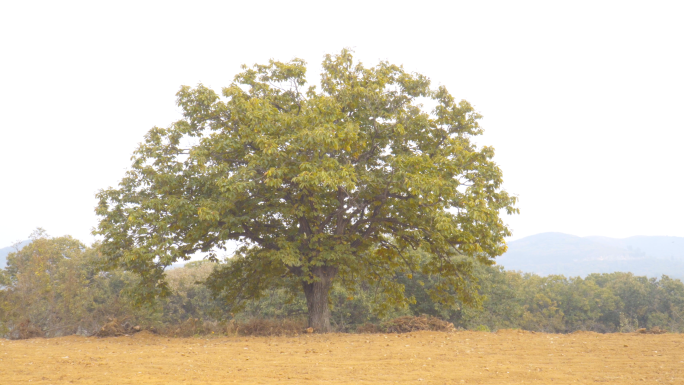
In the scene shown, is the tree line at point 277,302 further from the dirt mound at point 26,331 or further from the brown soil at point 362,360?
the brown soil at point 362,360

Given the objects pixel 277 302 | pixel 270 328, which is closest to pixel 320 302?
pixel 270 328

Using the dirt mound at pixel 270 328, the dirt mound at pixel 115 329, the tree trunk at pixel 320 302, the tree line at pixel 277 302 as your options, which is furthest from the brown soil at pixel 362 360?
the tree line at pixel 277 302

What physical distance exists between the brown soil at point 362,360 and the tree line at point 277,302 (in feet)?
9.84

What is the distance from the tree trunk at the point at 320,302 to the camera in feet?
45.2

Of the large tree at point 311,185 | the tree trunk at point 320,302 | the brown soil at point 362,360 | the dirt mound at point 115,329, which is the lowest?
the brown soil at point 362,360

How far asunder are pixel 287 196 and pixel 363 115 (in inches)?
130

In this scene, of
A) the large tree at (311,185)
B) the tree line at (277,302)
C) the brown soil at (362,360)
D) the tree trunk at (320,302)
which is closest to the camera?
the brown soil at (362,360)

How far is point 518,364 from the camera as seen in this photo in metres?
7.86

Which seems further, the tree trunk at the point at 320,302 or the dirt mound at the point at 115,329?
the tree trunk at the point at 320,302

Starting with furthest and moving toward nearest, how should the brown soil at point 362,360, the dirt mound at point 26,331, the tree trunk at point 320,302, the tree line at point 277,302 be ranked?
1. the tree line at point 277,302
2. the tree trunk at point 320,302
3. the dirt mound at point 26,331
4. the brown soil at point 362,360

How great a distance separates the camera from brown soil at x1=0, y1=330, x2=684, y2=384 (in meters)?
6.90

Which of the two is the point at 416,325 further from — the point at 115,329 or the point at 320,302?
the point at 115,329

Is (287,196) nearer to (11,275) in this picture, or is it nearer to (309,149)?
(309,149)

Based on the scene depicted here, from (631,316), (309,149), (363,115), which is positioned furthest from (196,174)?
(631,316)
